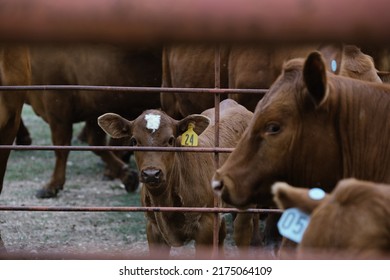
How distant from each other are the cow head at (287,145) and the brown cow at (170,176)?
102 inches

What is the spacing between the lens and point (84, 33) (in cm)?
168

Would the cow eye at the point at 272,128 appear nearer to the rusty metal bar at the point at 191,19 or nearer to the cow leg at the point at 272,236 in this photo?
the rusty metal bar at the point at 191,19

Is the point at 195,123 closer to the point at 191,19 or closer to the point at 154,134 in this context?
the point at 154,134

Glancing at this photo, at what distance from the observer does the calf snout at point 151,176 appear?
5785 millimetres

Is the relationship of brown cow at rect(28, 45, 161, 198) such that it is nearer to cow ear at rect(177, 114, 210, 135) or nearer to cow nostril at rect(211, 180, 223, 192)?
cow ear at rect(177, 114, 210, 135)

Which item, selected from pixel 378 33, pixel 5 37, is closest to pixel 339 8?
pixel 378 33

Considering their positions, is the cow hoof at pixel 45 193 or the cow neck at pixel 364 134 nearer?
the cow neck at pixel 364 134

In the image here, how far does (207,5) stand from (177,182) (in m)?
4.59

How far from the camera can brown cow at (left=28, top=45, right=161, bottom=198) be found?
30.8ft

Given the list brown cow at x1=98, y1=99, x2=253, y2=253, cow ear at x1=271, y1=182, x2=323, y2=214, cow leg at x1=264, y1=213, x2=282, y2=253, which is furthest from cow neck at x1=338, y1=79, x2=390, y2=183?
cow leg at x1=264, y1=213, x2=282, y2=253

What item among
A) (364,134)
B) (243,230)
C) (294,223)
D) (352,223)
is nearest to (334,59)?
(243,230)

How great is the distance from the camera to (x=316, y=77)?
10.0 ft

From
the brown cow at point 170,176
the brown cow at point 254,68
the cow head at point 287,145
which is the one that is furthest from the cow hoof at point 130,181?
the cow head at point 287,145

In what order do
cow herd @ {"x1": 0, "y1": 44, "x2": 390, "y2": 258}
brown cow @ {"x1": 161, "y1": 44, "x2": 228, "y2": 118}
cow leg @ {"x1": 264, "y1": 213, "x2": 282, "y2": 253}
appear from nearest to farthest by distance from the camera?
cow herd @ {"x1": 0, "y1": 44, "x2": 390, "y2": 258}
cow leg @ {"x1": 264, "y1": 213, "x2": 282, "y2": 253}
brown cow @ {"x1": 161, "y1": 44, "x2": 228, "y2": 118}
